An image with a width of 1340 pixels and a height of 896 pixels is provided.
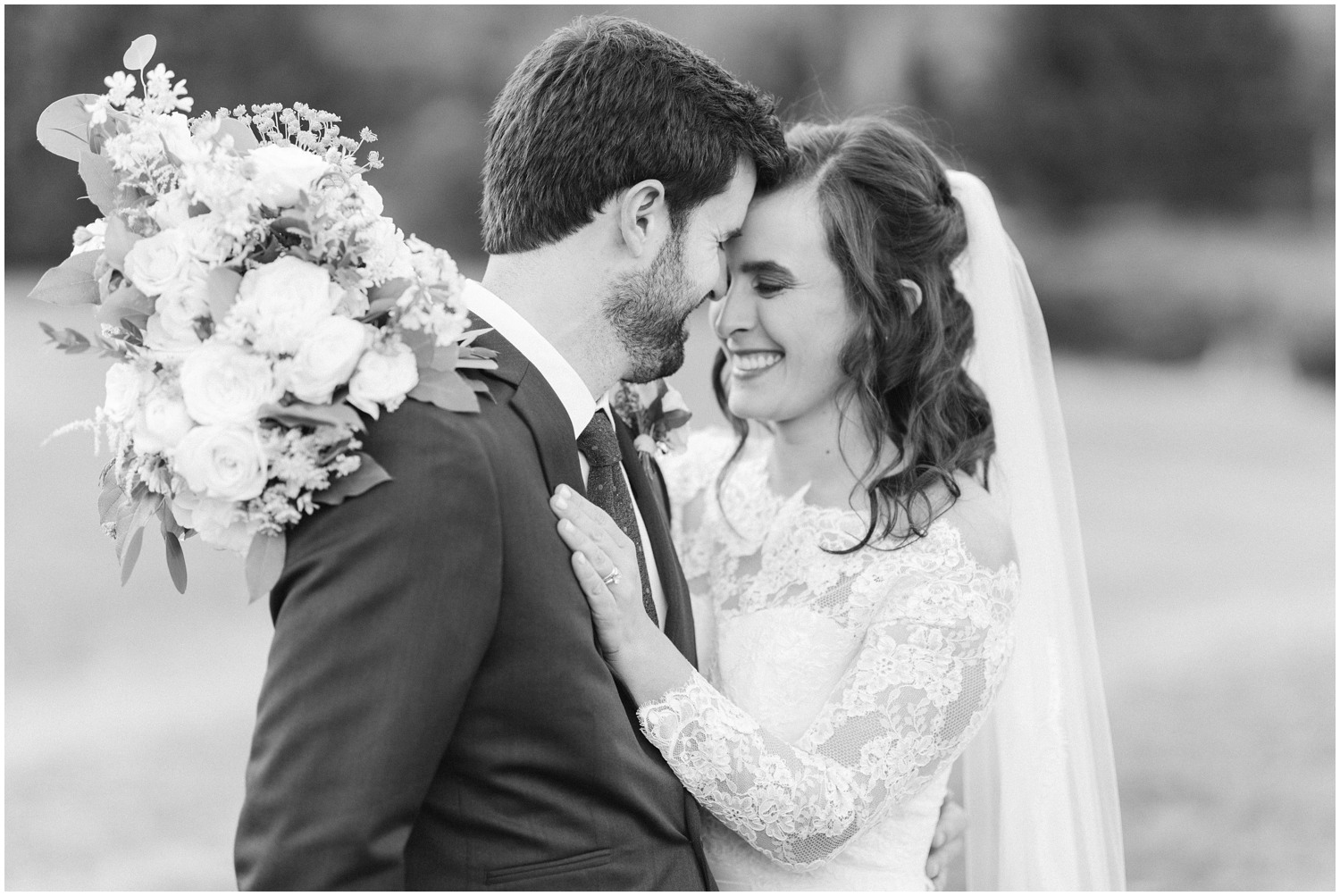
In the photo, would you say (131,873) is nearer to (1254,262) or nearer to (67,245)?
(67,245)

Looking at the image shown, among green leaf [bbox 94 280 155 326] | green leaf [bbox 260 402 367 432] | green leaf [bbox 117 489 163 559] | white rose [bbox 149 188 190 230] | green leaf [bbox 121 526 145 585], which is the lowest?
green leaf [bbox 121 526 145 585]

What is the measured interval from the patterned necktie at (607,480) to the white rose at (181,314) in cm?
73

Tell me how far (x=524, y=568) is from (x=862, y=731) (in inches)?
34.7

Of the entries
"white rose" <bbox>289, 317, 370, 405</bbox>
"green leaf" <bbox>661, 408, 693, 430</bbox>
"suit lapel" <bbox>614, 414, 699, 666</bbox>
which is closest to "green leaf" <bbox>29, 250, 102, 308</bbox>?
"white rose" <bbox>289, 317, 370, 405</bbox>

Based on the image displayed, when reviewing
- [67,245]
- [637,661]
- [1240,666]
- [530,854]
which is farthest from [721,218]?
[67,245]

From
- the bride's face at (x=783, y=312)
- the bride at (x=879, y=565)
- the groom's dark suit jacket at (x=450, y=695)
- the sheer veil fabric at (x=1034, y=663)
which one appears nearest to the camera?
the groom's dark suit jacket at (x=450, y=695)

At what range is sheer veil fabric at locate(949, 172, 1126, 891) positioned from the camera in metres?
3.10

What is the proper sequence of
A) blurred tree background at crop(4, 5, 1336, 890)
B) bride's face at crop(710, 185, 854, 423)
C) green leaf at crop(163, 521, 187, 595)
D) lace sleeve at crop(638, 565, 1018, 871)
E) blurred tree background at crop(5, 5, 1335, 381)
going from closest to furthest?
green leaf at crop(163, 521, 187, 595)
lace sleeve at crop(638, 565, 1018, 871)
bride's face at crop(710, 185, 854, 423)
blurred tree background at crop(4, 5, 1336, 890)
blurred tree background at crop(5, 5, 1335, 381)

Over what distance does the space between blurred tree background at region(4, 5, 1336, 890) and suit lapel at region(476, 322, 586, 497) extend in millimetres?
5649

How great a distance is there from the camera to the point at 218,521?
1833 millimetres

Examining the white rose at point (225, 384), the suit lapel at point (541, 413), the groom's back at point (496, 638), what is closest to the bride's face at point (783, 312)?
the groom's back at point (496, 638)

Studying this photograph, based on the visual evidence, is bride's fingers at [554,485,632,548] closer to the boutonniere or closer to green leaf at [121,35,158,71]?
the boutonniere

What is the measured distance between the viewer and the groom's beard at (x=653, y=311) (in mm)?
2311

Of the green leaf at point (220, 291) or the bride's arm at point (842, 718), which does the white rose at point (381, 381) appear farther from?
the bride's arm at point (842, 718)
